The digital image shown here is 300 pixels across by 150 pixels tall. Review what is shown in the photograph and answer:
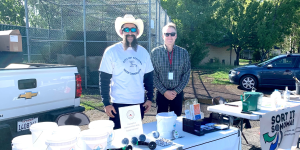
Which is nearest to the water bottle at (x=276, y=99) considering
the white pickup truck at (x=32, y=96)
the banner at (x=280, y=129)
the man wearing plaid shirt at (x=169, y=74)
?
the banner at (x=280, y=129)

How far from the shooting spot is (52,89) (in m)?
3.52

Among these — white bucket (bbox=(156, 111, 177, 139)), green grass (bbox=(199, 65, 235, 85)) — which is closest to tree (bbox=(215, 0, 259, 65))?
green grass (bbox=(199, 65, 235, 85))

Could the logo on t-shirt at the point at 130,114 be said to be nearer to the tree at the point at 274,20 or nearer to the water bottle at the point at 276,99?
the water bottle at the point at 276,99

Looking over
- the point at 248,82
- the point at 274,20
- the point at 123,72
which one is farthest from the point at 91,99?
the point at 274,20

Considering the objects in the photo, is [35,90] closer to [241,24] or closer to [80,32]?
[80,32]

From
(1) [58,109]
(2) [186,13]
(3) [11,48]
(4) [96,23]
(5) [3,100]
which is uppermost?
(2) [186,13]

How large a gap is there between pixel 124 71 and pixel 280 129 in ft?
8.56

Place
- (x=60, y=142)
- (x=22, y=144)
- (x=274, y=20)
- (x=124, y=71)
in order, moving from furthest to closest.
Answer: (x=274, y=20)
(x=124, y=71)
(x=22, y=144)
(x=60, y=142)

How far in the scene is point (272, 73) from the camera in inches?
363

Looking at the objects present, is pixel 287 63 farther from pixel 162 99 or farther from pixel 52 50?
pixel 52 50

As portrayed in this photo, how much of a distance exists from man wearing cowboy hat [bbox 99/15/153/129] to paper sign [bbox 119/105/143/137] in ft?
2.01

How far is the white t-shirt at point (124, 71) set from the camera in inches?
109

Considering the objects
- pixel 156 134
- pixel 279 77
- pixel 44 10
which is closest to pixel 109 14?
pixel 44 10

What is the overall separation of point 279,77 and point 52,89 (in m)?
8.73
